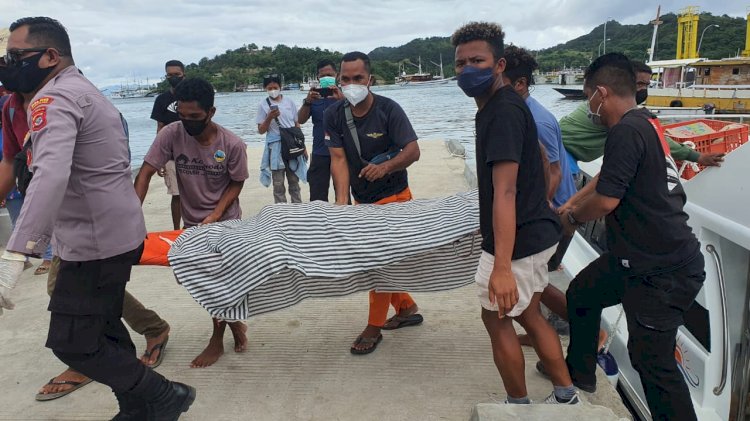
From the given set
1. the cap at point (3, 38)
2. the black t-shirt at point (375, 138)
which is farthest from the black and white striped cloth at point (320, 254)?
the cap at point (3, 38)

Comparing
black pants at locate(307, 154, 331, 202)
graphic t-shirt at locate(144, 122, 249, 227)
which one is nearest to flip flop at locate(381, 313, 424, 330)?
graphic t-shirt at locate(144, 122, 249, 227)

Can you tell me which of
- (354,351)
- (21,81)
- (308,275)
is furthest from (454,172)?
(21,81)

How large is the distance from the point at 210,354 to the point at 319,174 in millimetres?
2661

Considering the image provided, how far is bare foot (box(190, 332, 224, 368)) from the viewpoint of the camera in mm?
3641

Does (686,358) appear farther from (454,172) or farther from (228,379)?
(454,172)

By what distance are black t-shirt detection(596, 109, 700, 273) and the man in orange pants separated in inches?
59.0

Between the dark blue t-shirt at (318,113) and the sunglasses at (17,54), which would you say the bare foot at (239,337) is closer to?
the sunglasses at (17,54)

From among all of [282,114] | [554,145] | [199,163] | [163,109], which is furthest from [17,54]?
[282,114]

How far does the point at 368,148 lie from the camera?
3832 millimetres

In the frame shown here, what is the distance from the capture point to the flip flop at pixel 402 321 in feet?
13.4

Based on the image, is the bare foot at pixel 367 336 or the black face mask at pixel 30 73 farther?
the bare foot at pixel 367 336

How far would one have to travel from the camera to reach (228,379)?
3.48 metres

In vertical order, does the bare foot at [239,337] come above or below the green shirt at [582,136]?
below

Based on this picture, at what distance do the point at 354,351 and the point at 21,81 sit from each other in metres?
2.49
